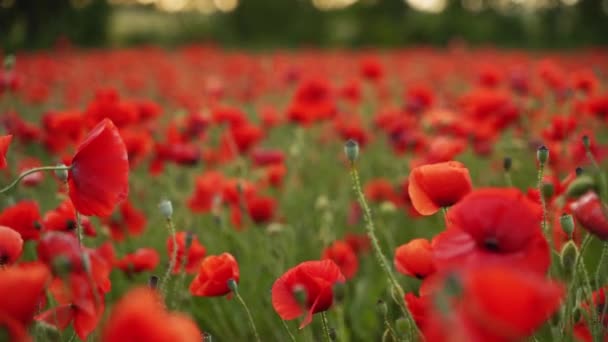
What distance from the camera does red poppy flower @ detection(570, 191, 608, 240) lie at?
930mm

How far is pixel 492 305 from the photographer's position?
476 mm

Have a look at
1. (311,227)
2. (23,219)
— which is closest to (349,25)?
(311,227)

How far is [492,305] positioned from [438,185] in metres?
0.55

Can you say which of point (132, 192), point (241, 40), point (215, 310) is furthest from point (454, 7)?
point (215, 310)

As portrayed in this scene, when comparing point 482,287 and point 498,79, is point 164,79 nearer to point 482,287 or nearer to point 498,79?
point 498,79

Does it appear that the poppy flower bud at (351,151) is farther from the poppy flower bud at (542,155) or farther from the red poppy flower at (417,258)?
the poppy flower bud at (542,155)

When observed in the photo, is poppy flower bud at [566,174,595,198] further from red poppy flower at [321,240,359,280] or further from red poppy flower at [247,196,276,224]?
red poppy flower at [247,196,276,224]

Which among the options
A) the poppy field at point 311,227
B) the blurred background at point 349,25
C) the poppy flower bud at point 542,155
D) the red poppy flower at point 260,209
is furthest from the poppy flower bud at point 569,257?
the blurred background at point 349,25

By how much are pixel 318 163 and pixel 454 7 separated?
670 inches

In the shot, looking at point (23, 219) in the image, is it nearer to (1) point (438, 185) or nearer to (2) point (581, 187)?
(1) point (438, 185)

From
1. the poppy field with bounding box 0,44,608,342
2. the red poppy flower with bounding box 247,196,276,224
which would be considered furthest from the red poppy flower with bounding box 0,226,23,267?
the red poppy flower with bounding box 247,196,276,224

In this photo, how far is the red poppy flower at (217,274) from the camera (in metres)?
1.11

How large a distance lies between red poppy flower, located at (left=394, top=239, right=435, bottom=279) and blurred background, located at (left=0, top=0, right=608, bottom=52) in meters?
14.8

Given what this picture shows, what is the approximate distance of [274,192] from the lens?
3197 millimetres
